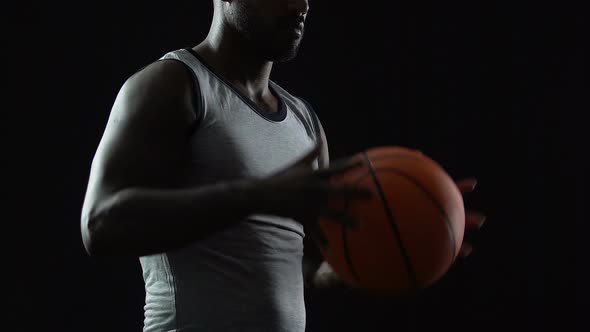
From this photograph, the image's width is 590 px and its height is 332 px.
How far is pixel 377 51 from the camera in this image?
279 centimetres

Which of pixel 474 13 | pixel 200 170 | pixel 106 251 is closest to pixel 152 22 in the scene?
pixel 474 13

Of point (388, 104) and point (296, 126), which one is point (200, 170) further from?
point (388, 104)

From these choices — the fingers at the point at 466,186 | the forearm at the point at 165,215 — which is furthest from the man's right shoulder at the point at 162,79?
the fingers at the point at 466,186

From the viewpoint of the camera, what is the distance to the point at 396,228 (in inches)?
40.5

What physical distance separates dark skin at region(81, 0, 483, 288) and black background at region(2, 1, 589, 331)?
140cm

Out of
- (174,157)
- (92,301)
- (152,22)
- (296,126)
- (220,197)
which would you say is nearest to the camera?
(220,197)

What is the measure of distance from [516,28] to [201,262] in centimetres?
197

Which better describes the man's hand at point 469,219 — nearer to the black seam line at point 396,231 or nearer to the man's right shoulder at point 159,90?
the black seam line at point 396,231

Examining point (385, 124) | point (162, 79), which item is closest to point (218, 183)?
point (162, 79)

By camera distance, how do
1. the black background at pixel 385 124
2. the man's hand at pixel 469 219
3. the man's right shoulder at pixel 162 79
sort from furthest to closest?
the black background at pixel 385 124 < the man's hand at pixel 469 219 < the man's right shoulder at pixel 162 79

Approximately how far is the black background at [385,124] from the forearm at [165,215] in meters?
1.67

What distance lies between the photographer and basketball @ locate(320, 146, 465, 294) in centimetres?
103

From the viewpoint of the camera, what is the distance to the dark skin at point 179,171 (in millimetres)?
871

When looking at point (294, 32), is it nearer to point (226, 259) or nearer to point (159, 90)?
point (159, 90)
